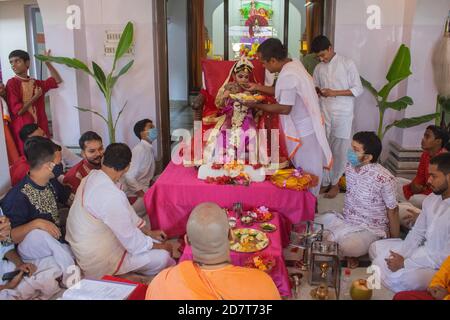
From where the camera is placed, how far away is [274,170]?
4496mm

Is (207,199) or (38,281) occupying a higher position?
(207,199)

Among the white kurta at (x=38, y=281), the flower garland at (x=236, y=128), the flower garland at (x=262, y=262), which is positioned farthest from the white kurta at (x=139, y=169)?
the flower garland at (x=262, y=262)

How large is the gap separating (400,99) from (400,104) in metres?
0.06

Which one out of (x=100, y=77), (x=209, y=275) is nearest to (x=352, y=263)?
(x=209, y=275)

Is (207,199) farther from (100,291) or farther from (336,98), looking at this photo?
(336,98)

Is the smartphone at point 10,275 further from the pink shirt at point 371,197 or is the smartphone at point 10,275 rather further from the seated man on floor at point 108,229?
the pink shirt at point 371,197

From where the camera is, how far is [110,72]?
21.0 ft

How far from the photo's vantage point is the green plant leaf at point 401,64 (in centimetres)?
563

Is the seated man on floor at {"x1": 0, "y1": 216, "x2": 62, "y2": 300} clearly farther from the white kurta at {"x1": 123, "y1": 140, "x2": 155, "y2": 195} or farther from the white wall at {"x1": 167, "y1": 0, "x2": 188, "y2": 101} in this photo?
the white wall at {"x1": 167, "y1": 0, "x2": 188, "y2": 101}

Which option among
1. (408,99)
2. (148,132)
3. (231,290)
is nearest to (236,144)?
(148,132)

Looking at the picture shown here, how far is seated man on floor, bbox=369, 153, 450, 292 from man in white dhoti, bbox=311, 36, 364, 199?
2.00m

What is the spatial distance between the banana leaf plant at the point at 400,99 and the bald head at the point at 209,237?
425cm

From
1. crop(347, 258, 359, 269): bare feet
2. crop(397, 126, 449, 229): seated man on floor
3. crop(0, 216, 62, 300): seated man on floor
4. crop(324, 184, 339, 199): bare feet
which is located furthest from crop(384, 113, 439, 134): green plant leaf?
crop(0, 216, 62, 300): seated man on floor

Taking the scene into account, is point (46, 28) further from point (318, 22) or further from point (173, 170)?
point (318, 22)
